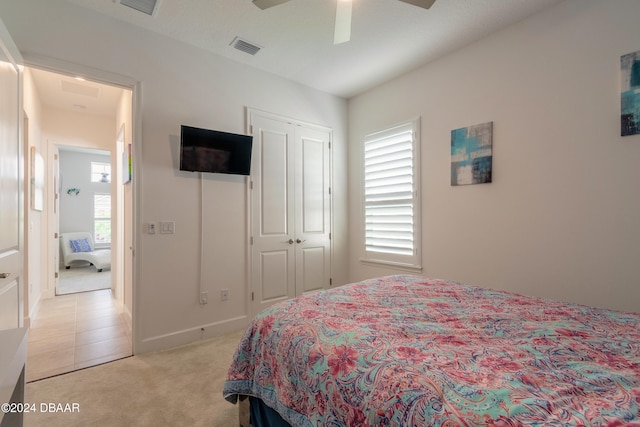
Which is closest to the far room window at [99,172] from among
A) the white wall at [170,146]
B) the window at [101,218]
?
the window at [101,218]

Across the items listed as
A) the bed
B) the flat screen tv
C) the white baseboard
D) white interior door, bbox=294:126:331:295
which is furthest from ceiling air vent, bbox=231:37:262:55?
the white baseboard

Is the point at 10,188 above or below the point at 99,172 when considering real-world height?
below

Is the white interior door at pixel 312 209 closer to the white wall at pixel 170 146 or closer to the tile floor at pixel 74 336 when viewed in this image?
the white wall at pixel 170 146

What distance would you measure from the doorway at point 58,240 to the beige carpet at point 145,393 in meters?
0.27

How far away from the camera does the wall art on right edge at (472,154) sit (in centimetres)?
278

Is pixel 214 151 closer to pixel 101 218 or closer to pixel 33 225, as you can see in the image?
pixel 33 225

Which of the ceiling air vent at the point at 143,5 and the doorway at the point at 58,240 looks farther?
the doorway at the point at 58,240

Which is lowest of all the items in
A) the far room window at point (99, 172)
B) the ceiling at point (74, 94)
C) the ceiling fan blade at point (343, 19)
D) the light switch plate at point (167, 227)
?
the light switch plate at point (167, 227)

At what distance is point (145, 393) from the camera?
203 cm

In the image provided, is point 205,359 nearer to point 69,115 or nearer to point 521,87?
point 521,87

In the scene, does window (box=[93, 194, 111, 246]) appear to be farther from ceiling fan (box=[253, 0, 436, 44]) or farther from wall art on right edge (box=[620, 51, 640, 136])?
wall art on right edge (box=[620, 51, 640, 136])

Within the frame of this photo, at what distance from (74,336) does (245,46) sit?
3.38m

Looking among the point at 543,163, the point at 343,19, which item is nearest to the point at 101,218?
the point at 343,19

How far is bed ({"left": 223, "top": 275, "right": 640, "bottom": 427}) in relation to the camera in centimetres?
80
